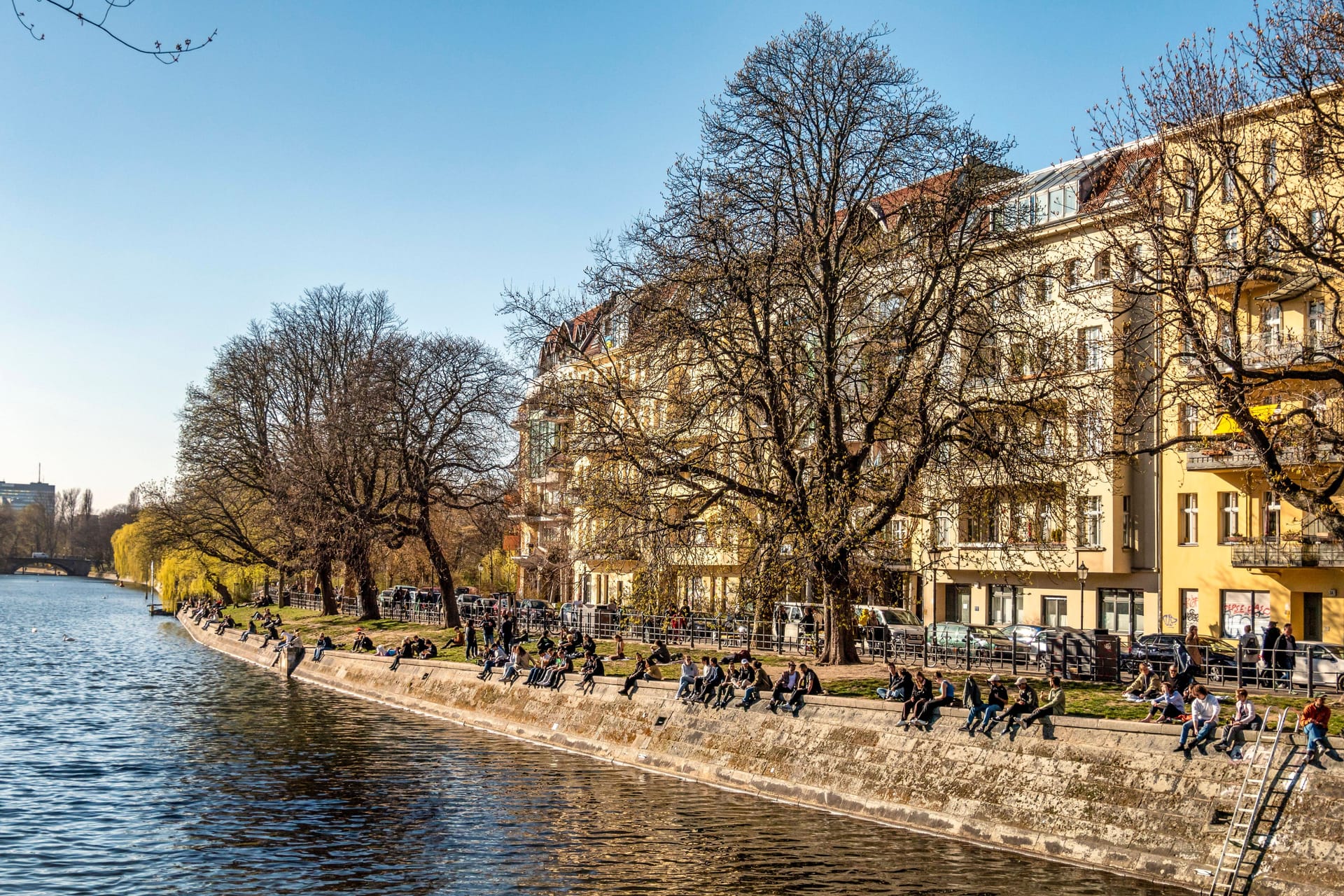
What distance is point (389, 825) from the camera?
80.7ft

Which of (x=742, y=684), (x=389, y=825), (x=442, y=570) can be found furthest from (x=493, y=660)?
(x=442, y=570)

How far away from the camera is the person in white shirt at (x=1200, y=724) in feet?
69.1

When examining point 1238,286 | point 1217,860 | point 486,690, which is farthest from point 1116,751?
point 486,690

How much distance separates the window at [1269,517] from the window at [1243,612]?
207 centimetres

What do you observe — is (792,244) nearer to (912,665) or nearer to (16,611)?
(912,665)

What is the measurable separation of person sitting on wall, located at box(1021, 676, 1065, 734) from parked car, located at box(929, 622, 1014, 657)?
7.50 meters

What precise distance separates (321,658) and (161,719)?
47.4 feet

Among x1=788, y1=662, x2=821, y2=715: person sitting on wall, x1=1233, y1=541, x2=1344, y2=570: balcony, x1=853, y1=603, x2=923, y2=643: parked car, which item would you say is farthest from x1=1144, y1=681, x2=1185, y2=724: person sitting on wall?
x1=1233, y1=541, x2=1344, y2=570: balcony

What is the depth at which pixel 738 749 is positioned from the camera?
2947 cm

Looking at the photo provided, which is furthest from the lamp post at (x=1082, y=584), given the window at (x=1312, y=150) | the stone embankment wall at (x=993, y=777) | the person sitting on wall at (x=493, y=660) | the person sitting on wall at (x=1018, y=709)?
the window at (x=1312, y=150)

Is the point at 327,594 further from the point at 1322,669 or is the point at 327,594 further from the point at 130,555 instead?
the point at 130,555

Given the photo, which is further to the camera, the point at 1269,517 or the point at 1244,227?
the point at 1269,517

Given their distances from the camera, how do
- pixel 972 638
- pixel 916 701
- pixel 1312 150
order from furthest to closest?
pixel 972 638
pixel 916 701
pixel 1312 150

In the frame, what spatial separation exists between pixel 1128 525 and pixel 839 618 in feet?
67.2
